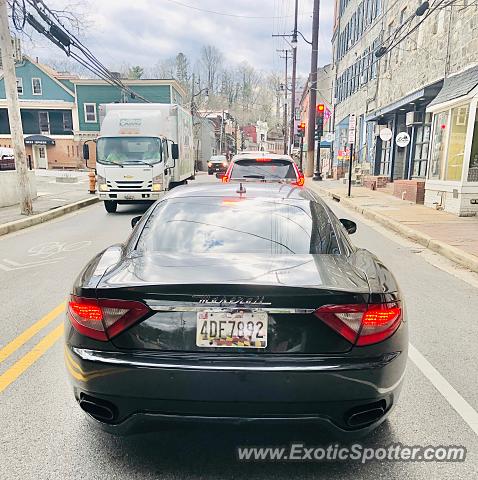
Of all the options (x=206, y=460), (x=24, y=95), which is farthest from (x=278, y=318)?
(x=24, y=95)

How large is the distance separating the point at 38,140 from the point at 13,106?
3446cm

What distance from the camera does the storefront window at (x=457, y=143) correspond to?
12.7 metres

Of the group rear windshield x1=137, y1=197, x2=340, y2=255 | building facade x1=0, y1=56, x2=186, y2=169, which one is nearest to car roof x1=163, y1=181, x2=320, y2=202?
rear windshield x1=137, y1=197, x2=340, y2=255

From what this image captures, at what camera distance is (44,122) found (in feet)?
147

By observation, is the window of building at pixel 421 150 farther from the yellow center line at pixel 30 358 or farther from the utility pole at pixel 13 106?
the yellow center line at pixel 30 358

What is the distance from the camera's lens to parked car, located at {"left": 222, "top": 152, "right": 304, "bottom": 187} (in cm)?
984

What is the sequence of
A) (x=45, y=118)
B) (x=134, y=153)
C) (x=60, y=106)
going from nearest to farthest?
(x=134, y=153) → (x=60, y=106) → (x=45, y=118)

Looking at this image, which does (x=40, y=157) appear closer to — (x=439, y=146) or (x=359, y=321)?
(x=439, y=146)

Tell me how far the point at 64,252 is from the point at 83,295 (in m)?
6.31

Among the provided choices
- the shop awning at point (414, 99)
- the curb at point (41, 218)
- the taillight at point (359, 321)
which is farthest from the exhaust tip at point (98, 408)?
the shop awning at point (414, 99)

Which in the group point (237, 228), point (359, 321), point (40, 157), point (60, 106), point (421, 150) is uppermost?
point (60, 106)

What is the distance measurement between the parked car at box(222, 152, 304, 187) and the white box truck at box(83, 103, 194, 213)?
4.39 m

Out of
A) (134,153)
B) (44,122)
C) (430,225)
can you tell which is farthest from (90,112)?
Answer: (430,225)

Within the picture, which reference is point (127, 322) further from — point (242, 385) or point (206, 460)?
point (206, 460)
